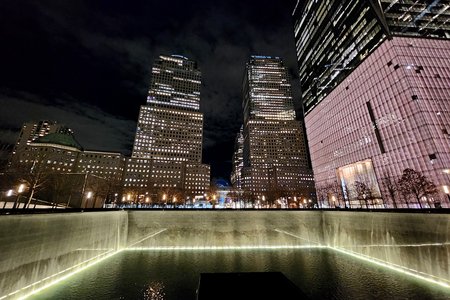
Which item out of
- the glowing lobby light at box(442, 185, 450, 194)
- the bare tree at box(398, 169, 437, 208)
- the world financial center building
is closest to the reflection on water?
the world financial center building

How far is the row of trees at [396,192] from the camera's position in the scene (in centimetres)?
5266

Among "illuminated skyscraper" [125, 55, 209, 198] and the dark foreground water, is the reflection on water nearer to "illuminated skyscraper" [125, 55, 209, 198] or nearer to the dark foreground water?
the dark foreground water

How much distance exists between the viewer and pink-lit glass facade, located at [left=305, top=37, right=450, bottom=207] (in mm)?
59106

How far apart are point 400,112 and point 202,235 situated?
231ft

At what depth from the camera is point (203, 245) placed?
36312mm

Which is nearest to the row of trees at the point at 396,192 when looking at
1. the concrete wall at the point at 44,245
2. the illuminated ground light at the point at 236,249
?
the illuminated ground light at the point at 236,249

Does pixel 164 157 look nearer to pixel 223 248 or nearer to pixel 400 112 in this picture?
pixel 223 248

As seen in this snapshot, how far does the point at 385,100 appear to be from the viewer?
7219 centimetres

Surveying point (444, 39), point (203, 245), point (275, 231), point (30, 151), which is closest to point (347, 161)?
point (444, 39)

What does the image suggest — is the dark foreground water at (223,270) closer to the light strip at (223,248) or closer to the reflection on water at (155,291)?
the reflection on water at (155,291)

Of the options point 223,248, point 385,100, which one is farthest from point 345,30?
point 223,248

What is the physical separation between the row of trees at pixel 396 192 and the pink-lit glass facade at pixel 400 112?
944 mm

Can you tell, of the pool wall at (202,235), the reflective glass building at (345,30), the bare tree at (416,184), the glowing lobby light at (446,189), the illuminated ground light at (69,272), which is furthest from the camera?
the reflective glass building at (345,30)

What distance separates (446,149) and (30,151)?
19667 cm
